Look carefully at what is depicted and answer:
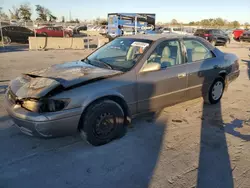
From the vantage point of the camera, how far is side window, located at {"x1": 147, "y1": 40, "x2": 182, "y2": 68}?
3914 millimetres

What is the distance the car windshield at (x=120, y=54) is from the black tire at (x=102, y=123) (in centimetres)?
73

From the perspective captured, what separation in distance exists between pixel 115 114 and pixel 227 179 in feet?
5.52

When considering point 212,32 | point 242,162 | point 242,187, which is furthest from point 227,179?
point 212,32

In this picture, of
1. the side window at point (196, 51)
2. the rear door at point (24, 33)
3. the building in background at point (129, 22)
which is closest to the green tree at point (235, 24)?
the building in background at point (129, 22)

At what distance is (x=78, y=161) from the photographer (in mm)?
2992

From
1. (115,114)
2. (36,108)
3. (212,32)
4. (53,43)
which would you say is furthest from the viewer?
(212,32)

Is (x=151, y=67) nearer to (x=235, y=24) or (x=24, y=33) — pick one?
(x=24, y=33)

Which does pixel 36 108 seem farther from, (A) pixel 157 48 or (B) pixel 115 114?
(A) pixel 157 48

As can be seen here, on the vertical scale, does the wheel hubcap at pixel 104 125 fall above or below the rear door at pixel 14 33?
below

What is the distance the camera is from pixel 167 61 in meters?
4.07

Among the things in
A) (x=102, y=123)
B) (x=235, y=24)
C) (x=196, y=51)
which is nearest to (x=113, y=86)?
(x=102, y=123)

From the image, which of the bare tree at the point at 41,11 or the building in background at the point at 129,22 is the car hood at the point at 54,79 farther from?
the bare tree at the point at 41,11

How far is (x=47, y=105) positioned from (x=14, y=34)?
19.2 m

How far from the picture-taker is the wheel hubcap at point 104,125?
3.23 meters
